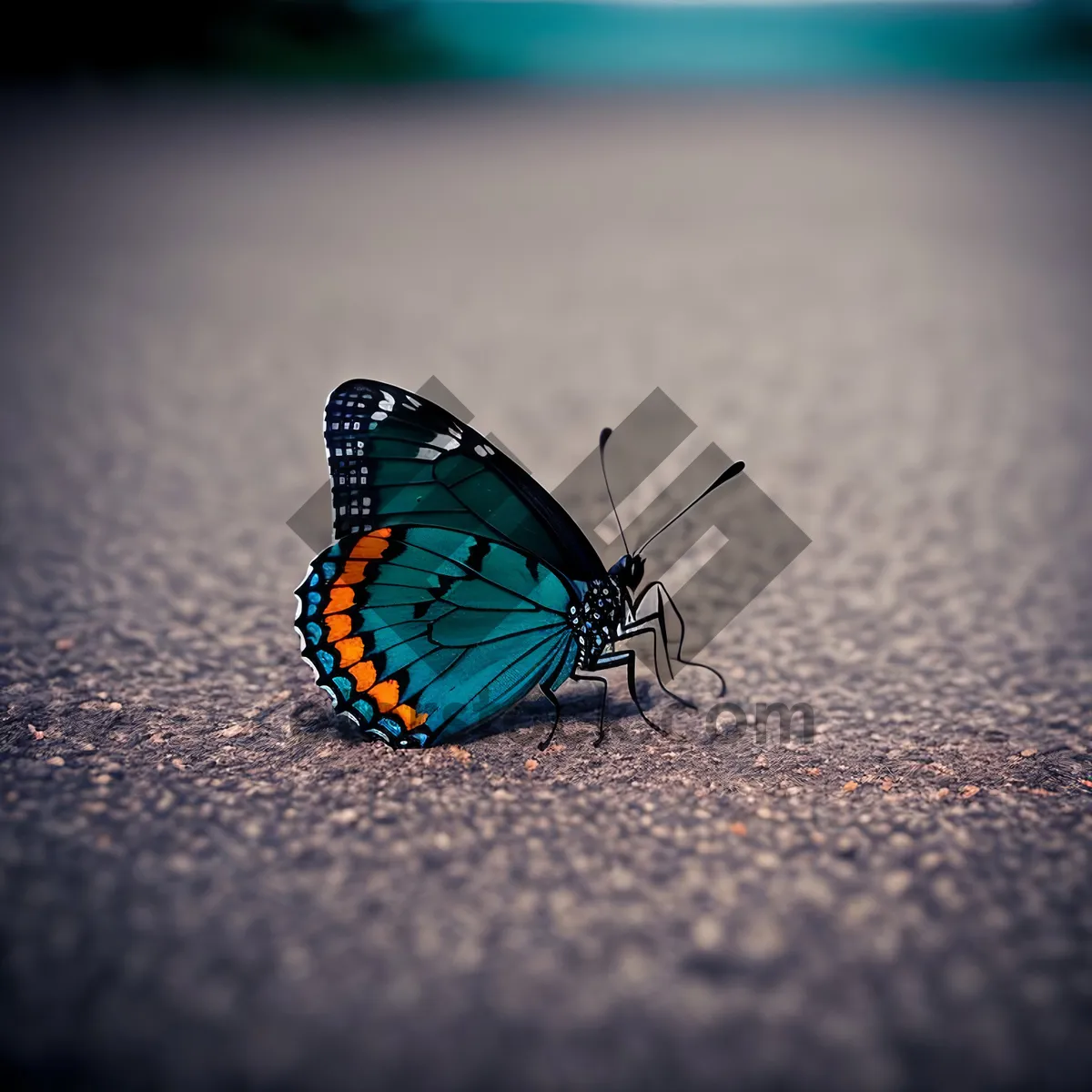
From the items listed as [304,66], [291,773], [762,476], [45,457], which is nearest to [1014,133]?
[304,66]

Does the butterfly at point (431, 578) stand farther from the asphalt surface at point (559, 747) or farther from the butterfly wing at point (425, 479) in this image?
the asphalt surface at point (559, 747)

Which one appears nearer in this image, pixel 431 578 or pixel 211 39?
pixel 431 578

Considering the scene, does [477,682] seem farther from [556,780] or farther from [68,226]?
[68,226]
